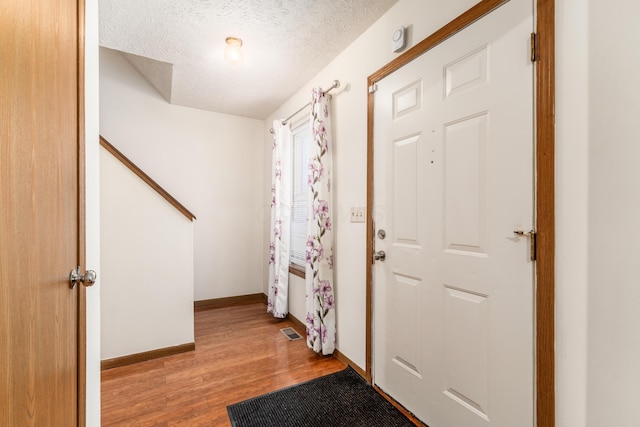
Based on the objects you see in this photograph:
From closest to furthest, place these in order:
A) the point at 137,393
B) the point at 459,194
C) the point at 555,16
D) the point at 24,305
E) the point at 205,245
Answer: the point at 24,305 → the point at 555,16 → the point at 459,194 → the point at 137,393 → the point at 205,245

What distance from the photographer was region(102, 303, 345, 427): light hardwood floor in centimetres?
163

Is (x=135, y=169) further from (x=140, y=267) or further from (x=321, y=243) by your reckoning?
(x=321, y=243)

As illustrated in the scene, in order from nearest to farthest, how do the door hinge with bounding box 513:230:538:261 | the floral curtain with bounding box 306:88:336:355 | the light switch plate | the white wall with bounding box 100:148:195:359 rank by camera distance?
the door hinge with bounding box 513:230:538:261
the light switch plate
the white wall with bounding box 100:148:195:359
the floral curtain with bounding box 306:88:336:355

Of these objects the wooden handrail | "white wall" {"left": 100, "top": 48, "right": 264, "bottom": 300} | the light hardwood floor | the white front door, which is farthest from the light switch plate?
"white wall" {"left": 100, "top": 48, "right": 264, "bottom": 300}

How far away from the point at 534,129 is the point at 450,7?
766 millimetres

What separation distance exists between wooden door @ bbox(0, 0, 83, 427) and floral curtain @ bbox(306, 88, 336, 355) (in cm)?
154

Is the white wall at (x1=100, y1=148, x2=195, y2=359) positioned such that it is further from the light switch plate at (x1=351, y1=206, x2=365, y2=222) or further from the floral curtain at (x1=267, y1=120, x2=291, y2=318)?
the light switch plate at (x1=351, y1=206, x2=365, y2=222)

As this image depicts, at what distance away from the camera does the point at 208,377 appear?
1.99 metres

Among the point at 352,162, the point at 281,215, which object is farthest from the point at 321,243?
the point at 281,215

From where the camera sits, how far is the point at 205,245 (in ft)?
11.6

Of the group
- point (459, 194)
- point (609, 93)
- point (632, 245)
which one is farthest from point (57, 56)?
point (632, 245)

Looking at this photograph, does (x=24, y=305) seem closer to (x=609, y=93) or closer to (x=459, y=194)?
(x=459, y=194)

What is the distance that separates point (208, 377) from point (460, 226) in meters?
1.90

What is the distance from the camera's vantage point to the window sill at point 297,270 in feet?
9.30
